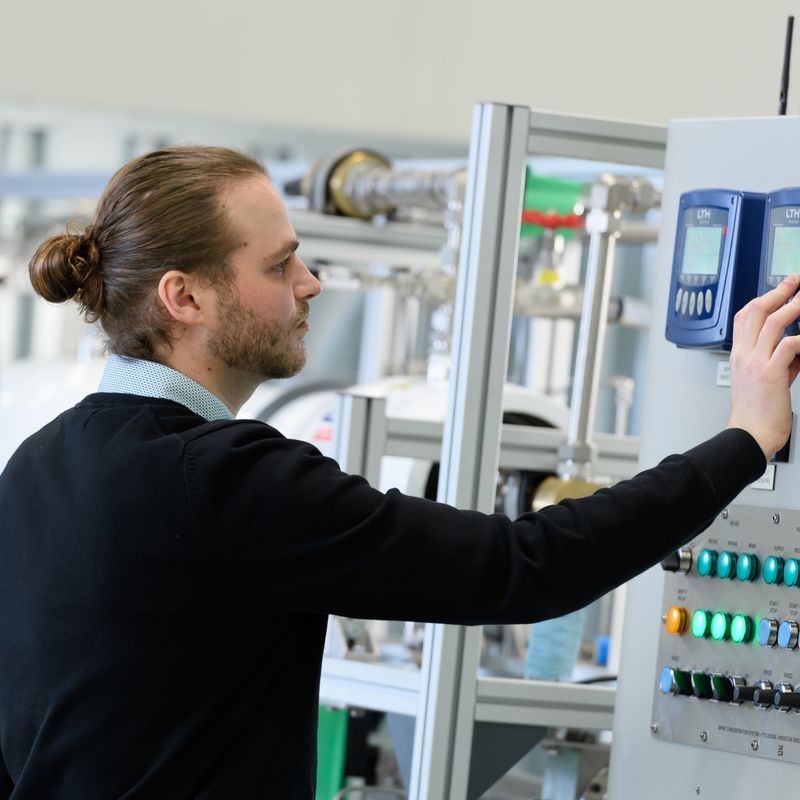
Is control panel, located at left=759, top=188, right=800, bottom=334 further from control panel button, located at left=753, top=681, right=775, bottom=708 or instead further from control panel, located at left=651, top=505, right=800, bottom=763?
control panel button, located at left=753, top=681, right=775, bottom=708

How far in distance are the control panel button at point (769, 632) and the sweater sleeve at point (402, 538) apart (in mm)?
262

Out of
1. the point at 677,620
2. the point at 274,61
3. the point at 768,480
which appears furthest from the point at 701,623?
the point at 274,61

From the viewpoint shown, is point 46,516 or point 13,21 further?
point 13,21

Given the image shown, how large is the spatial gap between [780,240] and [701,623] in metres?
0.40

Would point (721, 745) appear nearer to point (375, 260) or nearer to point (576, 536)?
point (576, 536)

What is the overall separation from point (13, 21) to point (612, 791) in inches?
101

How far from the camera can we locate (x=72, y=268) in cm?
134

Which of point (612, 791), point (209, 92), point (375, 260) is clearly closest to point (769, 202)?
point (612, 791)

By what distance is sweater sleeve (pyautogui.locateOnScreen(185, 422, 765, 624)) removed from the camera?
1153 mm

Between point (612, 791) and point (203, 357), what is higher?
point (203, 357)

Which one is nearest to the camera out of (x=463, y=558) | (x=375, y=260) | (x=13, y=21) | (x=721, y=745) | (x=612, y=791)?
(x=463, y=558)

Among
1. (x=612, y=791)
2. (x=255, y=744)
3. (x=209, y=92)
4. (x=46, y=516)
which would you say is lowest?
(x=612, y=791)

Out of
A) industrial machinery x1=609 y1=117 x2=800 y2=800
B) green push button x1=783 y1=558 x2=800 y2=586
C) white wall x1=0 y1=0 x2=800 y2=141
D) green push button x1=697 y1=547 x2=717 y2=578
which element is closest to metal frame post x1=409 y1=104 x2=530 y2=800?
industrial machinery x1=609 y1=117 x2=800 y2=800

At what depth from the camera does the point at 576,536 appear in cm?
116
